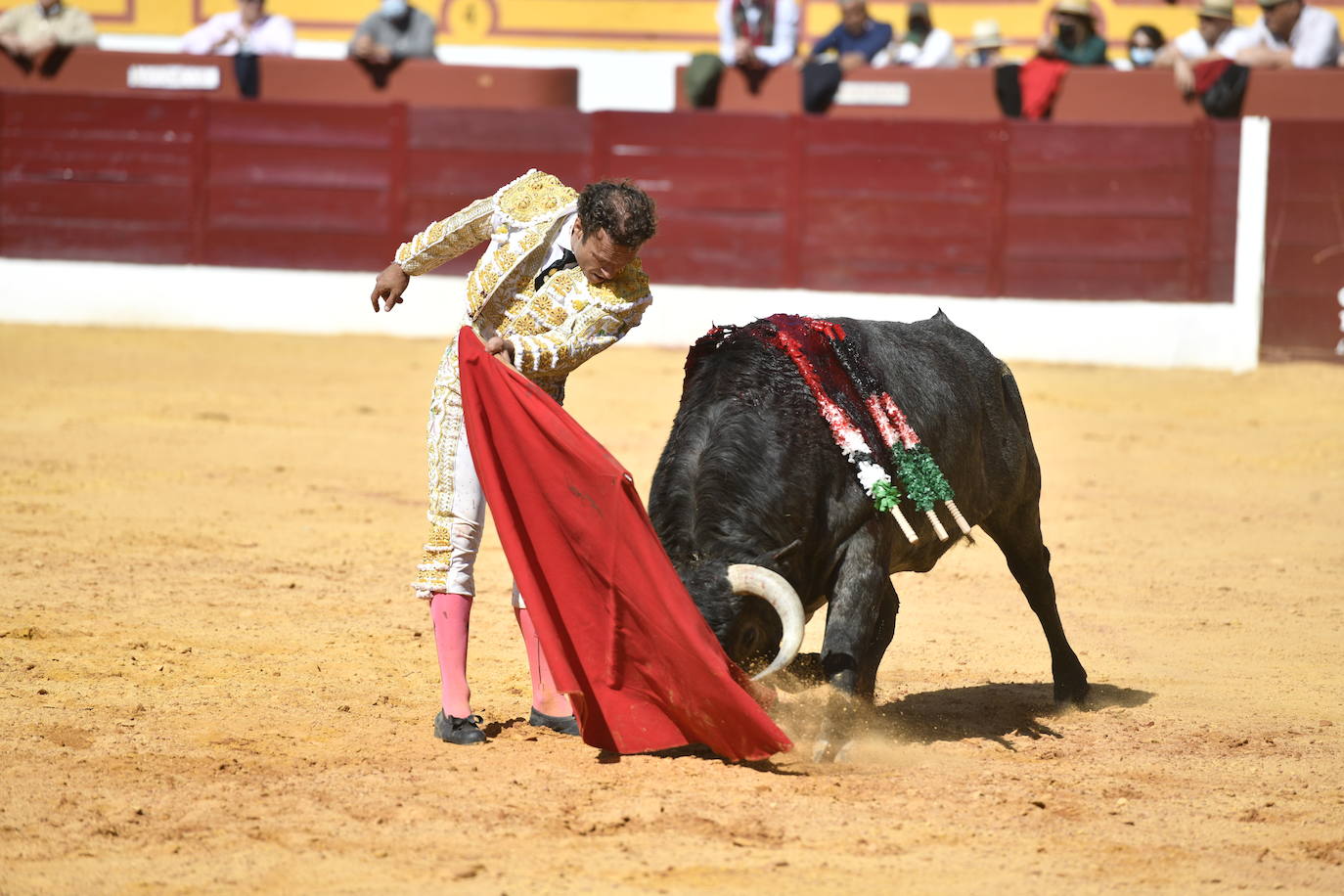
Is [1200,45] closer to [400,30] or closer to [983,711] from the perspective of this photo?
[400,30]

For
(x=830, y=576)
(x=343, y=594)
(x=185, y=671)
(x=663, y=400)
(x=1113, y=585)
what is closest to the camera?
(x=830, y=576)

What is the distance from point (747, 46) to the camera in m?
10.7

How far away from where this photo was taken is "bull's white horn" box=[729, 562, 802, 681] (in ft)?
10.2

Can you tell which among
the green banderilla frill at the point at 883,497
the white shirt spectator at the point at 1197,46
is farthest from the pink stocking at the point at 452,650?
the white shirt spectator at the point at 1197,46

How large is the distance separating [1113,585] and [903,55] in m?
6.21

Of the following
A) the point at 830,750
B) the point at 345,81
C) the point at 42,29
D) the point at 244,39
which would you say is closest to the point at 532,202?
the point at 830,750

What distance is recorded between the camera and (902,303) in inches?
413

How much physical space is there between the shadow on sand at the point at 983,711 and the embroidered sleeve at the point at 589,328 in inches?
40.8

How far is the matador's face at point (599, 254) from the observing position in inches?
131

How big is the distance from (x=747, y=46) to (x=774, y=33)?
30 cm

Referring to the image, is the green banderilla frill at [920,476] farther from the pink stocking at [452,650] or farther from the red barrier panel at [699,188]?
the red barrier panel at [699,188]

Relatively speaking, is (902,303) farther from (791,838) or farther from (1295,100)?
(791,838)

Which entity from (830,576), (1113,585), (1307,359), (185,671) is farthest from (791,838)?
(1307,359)

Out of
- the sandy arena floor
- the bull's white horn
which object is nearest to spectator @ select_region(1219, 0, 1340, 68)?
the sandy arena floor
